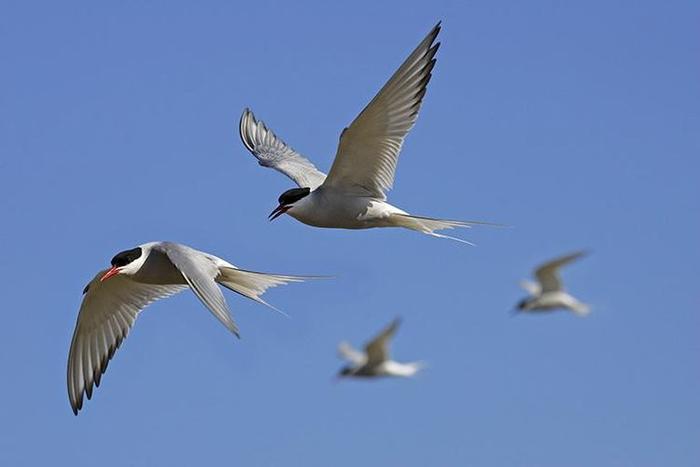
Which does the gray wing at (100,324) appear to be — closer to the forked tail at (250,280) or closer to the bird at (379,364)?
the forked tail at (250,280)

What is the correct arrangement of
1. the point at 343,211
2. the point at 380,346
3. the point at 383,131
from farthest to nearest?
the point at 380,346 < the point at 343,211 < the point at 383,131

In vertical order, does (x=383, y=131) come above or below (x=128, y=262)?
above

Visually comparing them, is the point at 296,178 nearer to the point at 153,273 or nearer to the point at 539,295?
the point at 153,273

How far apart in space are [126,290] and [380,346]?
9.67 m

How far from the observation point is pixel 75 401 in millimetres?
10914

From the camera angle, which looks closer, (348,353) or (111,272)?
(111,272)

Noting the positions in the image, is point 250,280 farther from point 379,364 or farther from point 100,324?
point 379,364

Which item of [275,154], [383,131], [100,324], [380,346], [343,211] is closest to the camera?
[383,131]

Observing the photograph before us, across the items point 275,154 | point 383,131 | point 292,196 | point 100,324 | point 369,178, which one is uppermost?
point 275,154

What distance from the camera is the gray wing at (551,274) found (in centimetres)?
1869

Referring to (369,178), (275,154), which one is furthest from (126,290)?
(275,154)

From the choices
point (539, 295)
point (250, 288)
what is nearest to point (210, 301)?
point (250, 288)

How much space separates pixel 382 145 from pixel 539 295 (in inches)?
370

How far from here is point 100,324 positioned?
11.2 metres
